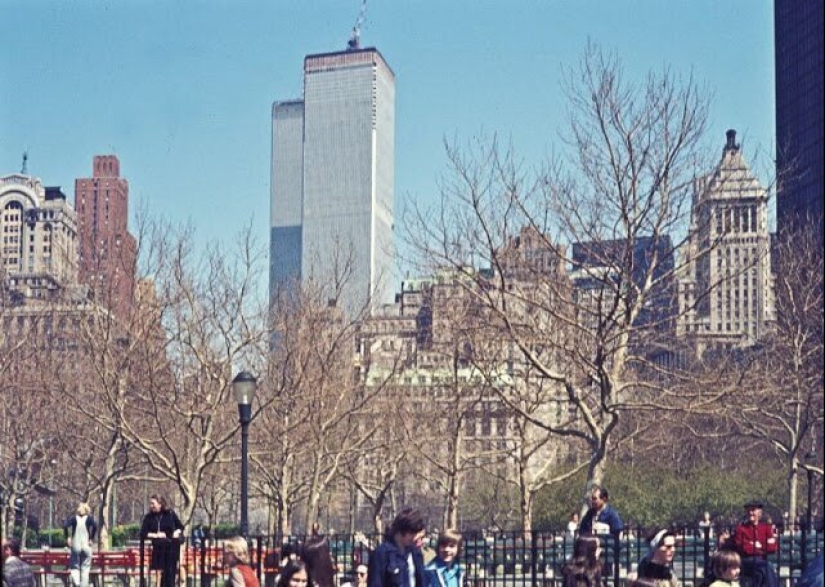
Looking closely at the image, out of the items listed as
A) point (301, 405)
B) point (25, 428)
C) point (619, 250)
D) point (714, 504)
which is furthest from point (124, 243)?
point (714, 504)

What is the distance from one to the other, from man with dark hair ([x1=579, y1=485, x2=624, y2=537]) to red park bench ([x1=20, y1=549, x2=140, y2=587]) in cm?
1251

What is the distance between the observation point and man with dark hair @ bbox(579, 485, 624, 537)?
54.8ft

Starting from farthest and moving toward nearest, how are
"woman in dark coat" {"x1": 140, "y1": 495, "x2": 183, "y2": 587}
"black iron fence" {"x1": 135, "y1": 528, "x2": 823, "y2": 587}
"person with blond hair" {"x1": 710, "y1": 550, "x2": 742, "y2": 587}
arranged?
"woman in dark coat" {"x1": 140, "y1": 495, "x2": 183, "y2": 587} < "black iron fence" {"x1": 135, "y1": 528, "x2": 823, "y2": 587} < "person with blond hair" {"x1": 710, "y1": 550, "x2": 742, "y2": 587}

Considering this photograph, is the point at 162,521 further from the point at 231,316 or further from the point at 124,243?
the point at 124,243

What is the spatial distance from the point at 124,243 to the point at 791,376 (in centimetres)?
1833

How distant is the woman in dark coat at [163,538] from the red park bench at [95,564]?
4.53m

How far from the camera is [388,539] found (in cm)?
1198

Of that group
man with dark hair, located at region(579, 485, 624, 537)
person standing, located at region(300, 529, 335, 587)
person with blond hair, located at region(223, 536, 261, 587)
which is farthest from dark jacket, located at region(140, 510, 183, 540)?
person standing, located at region(300, 529, 335, 587)

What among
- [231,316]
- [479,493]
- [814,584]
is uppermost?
[231,316]

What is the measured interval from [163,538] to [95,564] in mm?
9177

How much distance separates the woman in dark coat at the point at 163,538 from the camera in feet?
71.3

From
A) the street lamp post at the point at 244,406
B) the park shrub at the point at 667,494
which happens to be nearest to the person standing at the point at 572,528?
the street lamp post at the point at 244,406

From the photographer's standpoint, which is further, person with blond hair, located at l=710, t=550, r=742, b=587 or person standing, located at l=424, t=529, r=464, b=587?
person standing, located at l=424, t=529, r=464, b=587

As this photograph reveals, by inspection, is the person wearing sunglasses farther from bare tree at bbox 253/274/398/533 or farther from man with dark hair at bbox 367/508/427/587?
bare tree at bbox 253/274/398/533
